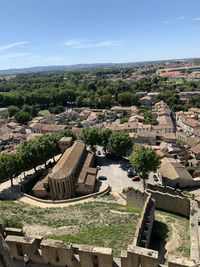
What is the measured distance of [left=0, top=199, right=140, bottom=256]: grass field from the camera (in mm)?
26766

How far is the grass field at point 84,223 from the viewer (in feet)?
87.8

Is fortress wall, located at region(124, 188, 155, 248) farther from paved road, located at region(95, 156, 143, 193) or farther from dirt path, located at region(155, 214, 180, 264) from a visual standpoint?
paved road, located at region(95, 156, 143, 193)

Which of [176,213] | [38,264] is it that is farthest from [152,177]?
[38,264]

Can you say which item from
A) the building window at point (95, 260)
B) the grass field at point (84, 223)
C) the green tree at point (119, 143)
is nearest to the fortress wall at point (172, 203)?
the grass field at point (84, 223)

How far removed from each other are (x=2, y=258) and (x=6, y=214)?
23.0 metres

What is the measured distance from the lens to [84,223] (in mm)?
32156

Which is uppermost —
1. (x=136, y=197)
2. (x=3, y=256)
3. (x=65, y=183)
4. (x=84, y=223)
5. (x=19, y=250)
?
(x=3, y=256)

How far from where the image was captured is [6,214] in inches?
1383

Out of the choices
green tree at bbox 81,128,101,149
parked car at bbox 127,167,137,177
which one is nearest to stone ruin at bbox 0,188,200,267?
parked car at bbox 127,167,137,177

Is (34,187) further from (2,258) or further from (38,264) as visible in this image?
(2,258)


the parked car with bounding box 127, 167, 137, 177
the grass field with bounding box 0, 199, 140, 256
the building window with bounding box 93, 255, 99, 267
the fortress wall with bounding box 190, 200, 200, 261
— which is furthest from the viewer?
the parked car with bounding box 127, 167, 137, 177

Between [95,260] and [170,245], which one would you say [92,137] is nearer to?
[170,245]

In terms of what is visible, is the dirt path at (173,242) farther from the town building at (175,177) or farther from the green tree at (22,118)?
the green tree at (22,118)

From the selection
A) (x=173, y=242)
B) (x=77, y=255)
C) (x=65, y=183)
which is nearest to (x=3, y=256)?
(x=77, y=255)
